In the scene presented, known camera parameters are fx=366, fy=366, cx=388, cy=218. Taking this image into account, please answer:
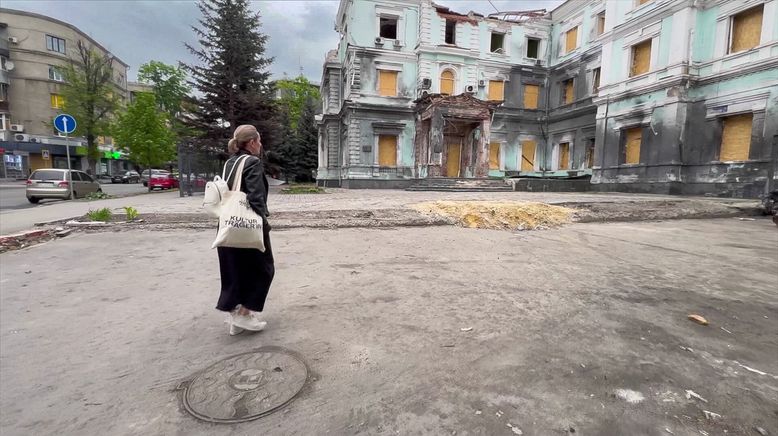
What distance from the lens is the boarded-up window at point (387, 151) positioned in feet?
86.3

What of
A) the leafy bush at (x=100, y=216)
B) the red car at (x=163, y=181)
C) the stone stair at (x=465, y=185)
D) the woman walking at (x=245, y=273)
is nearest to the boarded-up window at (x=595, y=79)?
the stone stair at (x=465, y=185)

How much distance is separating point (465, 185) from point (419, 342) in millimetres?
19025

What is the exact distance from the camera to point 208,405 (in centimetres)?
212

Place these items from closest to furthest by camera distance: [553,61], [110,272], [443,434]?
[443,434]
[110,272]
[553,61]

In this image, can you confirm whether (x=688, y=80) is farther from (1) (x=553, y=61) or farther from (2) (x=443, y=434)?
(2) (x=443, y=434)

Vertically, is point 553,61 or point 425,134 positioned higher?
point 553,61

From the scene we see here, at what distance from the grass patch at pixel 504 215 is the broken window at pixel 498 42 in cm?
2309

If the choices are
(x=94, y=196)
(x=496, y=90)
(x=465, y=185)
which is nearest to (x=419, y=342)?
(x=465, y=185)

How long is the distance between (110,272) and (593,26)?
30.4 metres

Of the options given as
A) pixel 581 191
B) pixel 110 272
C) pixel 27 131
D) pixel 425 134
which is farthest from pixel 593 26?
pixel 27 131

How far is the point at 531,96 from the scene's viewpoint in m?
29.6

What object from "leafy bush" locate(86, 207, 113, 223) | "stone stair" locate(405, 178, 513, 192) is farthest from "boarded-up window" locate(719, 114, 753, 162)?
"leafy bush" locate(86, 207, 113, 223)

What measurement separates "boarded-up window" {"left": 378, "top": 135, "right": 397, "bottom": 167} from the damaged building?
0.34ft

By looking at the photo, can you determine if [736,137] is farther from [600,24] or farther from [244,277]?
[244,277]
